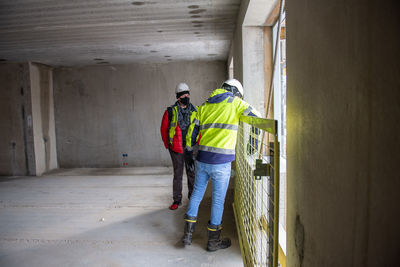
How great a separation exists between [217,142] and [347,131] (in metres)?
1.80

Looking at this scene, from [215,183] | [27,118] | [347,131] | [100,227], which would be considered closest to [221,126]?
[215,183]

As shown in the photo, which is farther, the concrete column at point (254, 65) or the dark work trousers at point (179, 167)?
the dark work trousers at point (179, 167)

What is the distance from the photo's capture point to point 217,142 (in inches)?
98.8

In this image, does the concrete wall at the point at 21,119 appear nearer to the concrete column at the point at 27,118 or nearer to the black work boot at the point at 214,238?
the concrete column at the point at 27,118

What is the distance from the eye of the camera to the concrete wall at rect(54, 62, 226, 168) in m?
7.35

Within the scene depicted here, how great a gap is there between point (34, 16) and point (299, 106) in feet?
13.9

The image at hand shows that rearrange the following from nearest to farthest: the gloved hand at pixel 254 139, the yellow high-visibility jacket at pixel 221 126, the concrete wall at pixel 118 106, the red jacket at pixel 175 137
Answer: the gloved hand at pixel 254 139
the yellow high-visibility jacket at pixel 221 126
the red jacket at pixel 175 137
the concrete wall at pixel 118 106

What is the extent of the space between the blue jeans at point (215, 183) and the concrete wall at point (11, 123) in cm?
629

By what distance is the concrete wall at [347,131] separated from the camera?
56 cm

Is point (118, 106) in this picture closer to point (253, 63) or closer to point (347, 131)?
point (253, 63)

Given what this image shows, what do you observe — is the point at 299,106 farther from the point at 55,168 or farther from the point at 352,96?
the point at 55,168

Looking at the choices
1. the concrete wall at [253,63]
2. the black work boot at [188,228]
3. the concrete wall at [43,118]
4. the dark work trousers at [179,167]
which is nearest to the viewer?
the black work boot at [188,228]

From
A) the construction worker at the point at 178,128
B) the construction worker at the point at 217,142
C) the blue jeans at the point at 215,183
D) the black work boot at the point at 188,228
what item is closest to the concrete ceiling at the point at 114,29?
the construction worker at the point at 178,128

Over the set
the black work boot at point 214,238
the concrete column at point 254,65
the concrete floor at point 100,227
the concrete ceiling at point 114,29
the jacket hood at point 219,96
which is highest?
the concrete ceiling at point 114,29
